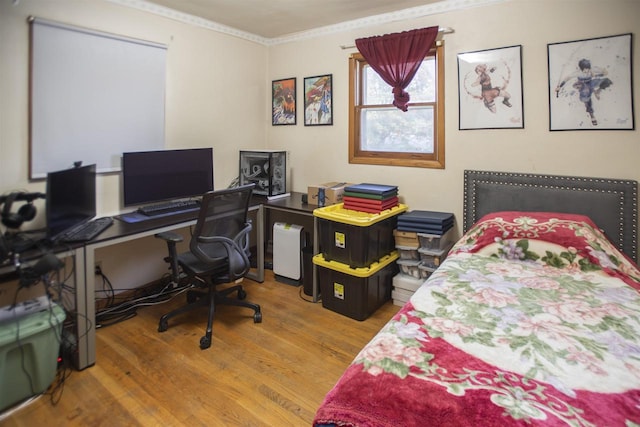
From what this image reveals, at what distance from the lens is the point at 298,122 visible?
3.96m

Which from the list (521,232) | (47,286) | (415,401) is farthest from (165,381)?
(521,232)

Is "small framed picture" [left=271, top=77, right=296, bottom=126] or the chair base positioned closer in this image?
the chair base

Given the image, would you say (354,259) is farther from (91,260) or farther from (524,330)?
(91,260)

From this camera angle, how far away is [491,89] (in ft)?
9.15

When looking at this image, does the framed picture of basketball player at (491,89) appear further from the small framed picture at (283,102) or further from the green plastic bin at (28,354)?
the green plastic bin at (28,354)

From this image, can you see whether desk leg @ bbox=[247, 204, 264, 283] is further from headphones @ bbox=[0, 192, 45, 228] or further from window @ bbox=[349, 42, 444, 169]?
headphones @ bbox=[0, 192, 45, 228]

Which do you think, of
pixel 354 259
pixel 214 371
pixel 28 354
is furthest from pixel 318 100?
pixel 28 354

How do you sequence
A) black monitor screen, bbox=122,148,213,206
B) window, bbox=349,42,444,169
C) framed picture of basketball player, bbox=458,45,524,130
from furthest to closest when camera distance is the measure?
window, bbox=349,42,444,169 → black monitor screen, bbox=122,148,213,206 → framed picture of basketball player, bbox=458,45,524,130

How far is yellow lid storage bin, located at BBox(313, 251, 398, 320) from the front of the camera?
2.79 meters

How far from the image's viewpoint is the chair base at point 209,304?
2.49 metres

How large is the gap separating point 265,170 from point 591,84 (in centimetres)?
264

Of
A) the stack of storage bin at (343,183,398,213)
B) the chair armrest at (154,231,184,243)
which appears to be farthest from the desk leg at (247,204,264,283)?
the chair armrest at (154,231,184,243)

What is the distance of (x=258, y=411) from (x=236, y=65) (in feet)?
10.5

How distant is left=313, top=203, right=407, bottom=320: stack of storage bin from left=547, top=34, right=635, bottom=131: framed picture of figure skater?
1.36 meters
